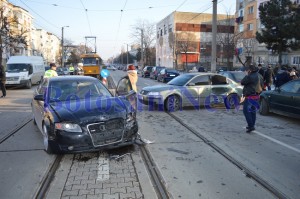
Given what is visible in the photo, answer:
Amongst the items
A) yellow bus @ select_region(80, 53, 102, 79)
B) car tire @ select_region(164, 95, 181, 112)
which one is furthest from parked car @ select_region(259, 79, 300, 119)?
yellow bus @ select_region(80, 53, 102, 79)

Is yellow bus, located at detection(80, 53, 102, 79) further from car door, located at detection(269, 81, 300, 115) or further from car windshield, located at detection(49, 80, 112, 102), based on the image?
car windshield, located at detection(49, 80, 112, 102)

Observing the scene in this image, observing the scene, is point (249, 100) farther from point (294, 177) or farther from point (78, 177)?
point (78, 177)

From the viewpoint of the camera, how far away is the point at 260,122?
8672 mm

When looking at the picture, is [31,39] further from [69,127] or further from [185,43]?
[69,127]

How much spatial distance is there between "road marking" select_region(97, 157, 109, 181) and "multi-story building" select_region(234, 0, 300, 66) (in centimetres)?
3741

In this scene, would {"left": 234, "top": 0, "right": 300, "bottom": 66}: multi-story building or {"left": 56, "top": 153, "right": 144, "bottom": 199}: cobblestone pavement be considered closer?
{"left": 56, "top": 153, "right": 144, "bottom": 199}: cobblestone pavement

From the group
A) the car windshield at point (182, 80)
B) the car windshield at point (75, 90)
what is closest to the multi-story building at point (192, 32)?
the car windshield at point (182, 80)

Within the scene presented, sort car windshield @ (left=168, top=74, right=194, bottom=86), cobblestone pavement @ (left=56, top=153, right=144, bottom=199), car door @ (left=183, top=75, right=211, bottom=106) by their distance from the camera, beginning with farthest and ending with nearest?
1. car windshield @ (left=168, top=74, right=194, bottom=86)
2. car door @ (left=183, top=75, right=211, bottom=106)
3. cobblestone pavement @ (left=56, top=153, right=144, bottom=199)

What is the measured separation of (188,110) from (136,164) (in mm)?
6038

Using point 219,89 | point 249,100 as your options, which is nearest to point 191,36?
point 219,89

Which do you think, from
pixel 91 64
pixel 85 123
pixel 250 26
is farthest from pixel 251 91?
pixel 250 26

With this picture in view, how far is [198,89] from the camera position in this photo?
10.8 m

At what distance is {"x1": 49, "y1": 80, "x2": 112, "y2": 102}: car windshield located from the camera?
6.36 meters

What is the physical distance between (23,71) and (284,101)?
59.6 feet
